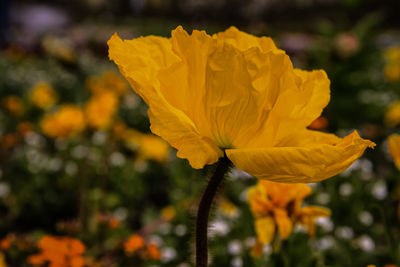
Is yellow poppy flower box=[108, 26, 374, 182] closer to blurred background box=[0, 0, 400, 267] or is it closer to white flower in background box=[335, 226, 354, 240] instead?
blurred background box=[0, 0, 400, 267]

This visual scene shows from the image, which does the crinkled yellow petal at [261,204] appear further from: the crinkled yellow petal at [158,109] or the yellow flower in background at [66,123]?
the yellow flower in background at [66,123]

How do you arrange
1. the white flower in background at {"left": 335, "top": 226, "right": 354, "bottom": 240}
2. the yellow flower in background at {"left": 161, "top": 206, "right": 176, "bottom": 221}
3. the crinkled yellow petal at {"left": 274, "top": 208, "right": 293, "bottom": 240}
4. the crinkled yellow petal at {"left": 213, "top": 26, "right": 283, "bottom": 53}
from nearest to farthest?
the crinkled yellow petal at {"left": 213, "top": 26, "right": 283, "bottom": 53} < the crinkled yellow petal at {"left": 274, "top": 208, "right": 293, "bottom": 240} < the white flower in background at {"left": 335, "top": 226, "right": 354, "bottom": 240} < the yellow flower in background at {"left": 161, "top": 206, "right": 176, "bottom": 221}

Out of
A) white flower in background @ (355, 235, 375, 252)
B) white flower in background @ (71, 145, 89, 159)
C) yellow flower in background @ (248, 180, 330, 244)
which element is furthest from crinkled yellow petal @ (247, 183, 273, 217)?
white flower in background @ (71, 145, 89, 159)

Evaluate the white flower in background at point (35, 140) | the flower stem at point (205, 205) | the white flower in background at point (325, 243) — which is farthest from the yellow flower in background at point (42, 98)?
the flower stem at point (205, 205)

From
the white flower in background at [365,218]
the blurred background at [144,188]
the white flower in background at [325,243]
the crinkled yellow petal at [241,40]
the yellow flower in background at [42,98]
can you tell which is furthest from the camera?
the yellow flower in background at [42,98]

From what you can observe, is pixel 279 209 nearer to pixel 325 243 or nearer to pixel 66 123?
pixel 325 243

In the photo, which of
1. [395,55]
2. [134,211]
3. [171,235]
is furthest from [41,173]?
[395,55]

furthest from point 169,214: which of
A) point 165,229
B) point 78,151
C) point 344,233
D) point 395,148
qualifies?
point 395,148

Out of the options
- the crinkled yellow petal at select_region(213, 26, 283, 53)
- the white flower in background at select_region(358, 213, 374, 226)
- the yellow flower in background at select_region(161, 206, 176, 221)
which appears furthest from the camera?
the yellow flower in background at select_region(161, 206, 176, 221)
